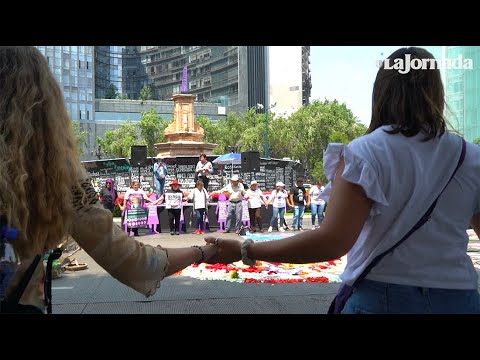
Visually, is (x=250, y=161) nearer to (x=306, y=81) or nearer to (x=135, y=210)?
(x=135, y=210)

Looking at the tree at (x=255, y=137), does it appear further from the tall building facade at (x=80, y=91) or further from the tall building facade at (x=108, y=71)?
the tall building facade at (x=108, y=71)

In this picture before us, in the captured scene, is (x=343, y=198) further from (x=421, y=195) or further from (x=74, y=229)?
(x=74, y=229)

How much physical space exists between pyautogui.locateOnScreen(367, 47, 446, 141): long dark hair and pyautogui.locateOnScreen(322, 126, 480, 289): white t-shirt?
0.16ft

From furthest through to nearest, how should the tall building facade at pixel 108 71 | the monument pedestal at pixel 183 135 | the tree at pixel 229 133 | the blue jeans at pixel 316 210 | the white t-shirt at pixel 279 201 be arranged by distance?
the tall building facade at pixel 108 71 → the tree at pixel 229 133 → the monument pedestal at pixel 183 135 → the blue jeans at pixel 316 210 → the white t-shirt at pixel 279 201

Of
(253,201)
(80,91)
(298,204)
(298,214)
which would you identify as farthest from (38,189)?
(80,91)

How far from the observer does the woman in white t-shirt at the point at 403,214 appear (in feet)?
5.65

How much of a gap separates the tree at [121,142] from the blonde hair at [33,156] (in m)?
74.1

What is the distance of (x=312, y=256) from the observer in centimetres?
178

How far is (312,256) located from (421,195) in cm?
44

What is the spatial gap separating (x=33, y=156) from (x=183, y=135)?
35.7 m

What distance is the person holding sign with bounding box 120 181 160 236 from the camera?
54.5 feet

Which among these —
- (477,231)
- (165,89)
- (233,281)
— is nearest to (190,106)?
(233,281)

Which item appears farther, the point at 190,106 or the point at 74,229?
the point at 190,106

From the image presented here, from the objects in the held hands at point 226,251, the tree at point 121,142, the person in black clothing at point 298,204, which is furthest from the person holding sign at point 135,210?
the tree at point 121,142
